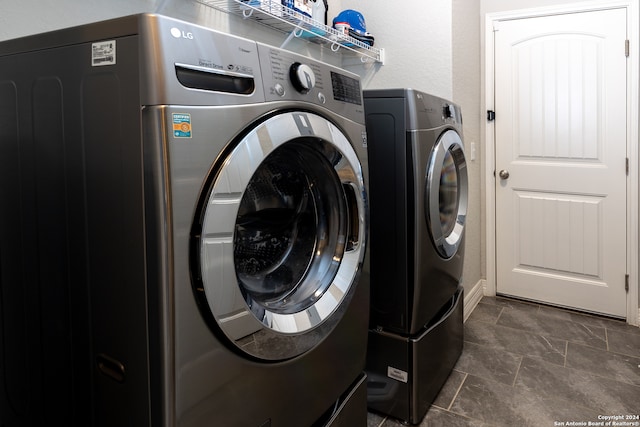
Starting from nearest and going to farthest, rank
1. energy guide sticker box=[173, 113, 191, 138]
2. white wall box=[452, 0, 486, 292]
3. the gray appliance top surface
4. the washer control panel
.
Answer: energy guide sticker box=[173, 113, 191, 138]
the washer control panel
the gray appliance top surface
white wall box=[452, 0, 486, 292]

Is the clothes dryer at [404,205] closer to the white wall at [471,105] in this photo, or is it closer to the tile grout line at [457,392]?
the tile grout line at [457,392]

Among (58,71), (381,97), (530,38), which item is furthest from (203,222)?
(530,38)

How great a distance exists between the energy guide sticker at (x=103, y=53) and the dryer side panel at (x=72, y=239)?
11 millimetres

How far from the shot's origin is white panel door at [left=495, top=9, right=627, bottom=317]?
109 inches

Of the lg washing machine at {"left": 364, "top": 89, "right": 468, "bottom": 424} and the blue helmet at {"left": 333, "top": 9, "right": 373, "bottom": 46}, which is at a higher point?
the blue helmet at {"left": 333, "top": 9, "right": 373, "bottom": 46}

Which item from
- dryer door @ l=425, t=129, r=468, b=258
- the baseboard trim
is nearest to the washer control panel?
dryer door @ l=425, t=129, r=468, b=258

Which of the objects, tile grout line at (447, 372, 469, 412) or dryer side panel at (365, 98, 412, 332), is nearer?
dryer side panel at (365, 98, 412, 332)

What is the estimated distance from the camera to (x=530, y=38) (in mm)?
2943

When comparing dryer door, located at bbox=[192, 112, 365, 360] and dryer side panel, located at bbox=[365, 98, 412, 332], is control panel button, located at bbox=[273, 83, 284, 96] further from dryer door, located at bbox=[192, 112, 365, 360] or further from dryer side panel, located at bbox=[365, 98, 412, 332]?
dryer side panel, located at bbox=[365, 98, 412, 332]

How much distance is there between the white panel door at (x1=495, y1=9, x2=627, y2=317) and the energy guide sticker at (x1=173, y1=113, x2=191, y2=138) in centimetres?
281

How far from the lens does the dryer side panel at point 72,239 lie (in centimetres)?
76

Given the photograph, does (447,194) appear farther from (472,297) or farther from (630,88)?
(630,88)

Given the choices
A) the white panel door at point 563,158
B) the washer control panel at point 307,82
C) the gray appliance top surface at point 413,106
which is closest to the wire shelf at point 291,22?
the gray appliance top surface at point 413,106

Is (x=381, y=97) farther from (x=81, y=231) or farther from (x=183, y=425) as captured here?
(x=183, y=425)
